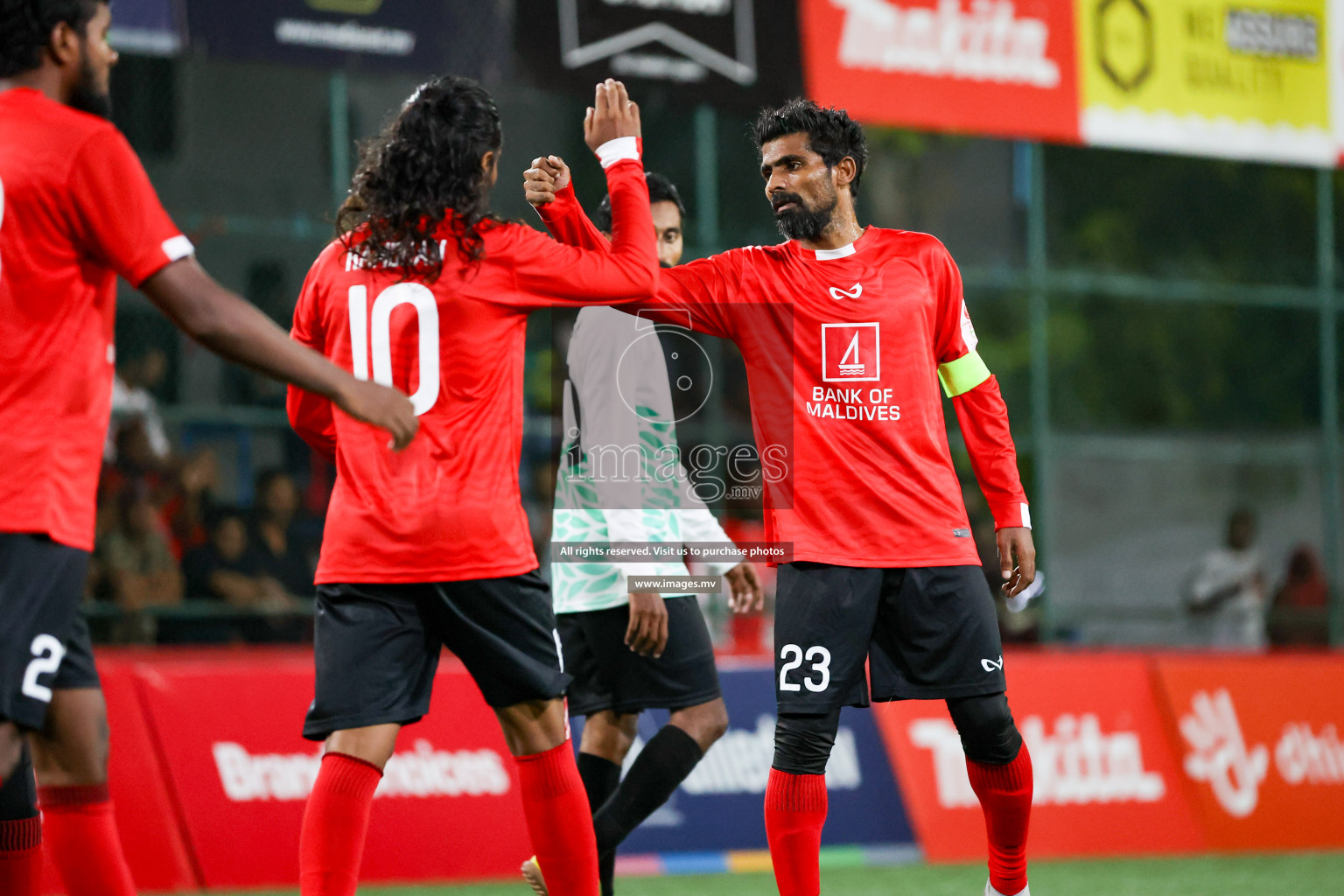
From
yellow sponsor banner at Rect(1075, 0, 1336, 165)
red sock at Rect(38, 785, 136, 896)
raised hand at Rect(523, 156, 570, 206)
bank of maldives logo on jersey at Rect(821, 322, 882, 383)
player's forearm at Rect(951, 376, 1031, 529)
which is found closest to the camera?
red sock at Rect(38, 785, 136, 896)

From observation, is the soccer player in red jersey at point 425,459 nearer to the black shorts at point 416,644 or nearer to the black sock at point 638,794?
the black shorts at point 416,644

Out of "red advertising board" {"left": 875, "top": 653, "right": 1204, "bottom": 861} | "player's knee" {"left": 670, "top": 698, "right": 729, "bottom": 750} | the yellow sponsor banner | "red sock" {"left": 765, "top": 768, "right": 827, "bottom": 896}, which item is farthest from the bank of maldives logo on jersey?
the yellow sponsor banner

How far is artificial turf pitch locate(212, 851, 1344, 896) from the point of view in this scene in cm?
635

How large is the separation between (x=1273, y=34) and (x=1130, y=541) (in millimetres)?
11076

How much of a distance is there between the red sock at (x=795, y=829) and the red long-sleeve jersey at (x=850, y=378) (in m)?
0.63

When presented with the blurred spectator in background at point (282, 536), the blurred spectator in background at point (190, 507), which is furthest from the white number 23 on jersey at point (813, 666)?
the blurred spectator in background at point (190, 507)

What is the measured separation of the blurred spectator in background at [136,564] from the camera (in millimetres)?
8547

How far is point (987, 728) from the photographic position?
14.1ft

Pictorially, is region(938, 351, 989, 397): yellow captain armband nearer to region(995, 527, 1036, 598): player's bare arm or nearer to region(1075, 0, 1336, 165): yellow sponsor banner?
region(995, 527, 1036, 598): player's bare arm

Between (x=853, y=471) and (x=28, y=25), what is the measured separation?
7.81ft

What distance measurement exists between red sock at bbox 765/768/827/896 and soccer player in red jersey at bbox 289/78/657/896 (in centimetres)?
82

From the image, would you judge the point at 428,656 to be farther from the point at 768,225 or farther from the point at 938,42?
the point at 768,225

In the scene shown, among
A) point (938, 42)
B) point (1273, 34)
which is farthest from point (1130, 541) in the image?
point (938, 42)

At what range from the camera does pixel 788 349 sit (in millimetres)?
4402
